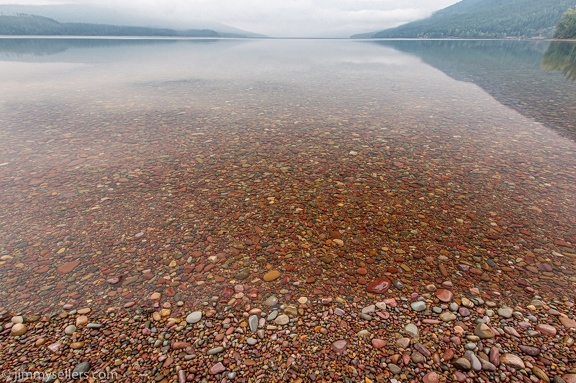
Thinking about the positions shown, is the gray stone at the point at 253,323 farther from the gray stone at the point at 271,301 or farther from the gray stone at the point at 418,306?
the gray stone at the point at 418,306

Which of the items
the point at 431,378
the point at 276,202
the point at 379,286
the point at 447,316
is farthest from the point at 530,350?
the point at 276,202

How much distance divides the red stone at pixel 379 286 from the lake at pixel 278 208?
0.10 feet

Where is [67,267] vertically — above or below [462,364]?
below

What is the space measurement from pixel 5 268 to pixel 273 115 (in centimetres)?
1525

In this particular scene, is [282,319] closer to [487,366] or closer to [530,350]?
[487,366]

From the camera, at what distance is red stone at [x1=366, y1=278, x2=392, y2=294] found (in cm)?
591

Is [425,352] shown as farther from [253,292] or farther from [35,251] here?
[35,251]

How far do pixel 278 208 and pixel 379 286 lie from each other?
3.87 meters

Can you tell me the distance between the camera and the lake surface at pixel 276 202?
6.20 m

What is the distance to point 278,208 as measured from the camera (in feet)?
29.0

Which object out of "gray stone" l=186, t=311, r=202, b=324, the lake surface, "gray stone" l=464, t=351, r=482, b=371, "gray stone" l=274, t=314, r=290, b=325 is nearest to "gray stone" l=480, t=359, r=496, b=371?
"gray stone" l=464, t=351, r=482, b=371

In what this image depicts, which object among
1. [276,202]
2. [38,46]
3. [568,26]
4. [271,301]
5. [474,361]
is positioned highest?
[568,26]

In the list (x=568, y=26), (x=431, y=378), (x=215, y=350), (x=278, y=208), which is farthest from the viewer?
(x=568, y=26)

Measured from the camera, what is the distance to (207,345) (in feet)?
15.7
